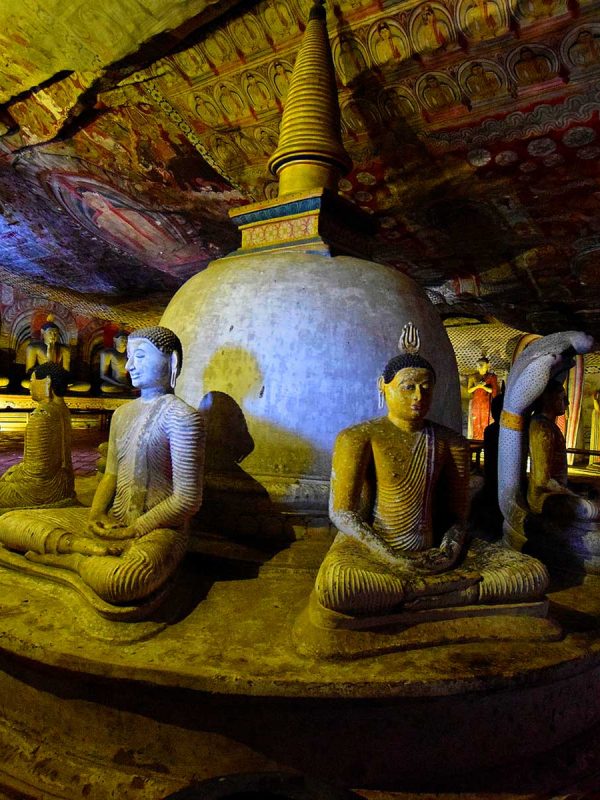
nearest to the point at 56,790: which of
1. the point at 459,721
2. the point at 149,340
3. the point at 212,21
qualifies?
the point at 459,721

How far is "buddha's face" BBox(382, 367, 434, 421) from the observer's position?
2105mm

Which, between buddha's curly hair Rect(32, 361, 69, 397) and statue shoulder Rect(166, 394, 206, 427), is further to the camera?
buddha's curly hair Rect(32, 361, 69, 397)

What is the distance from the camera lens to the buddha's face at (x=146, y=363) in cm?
235

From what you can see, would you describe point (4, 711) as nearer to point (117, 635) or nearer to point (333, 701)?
point (117, 635)

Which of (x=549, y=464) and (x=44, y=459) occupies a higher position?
(x=549, y=464)

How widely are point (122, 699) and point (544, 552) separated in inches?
94.4

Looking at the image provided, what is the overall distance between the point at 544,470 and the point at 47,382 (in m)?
3.50

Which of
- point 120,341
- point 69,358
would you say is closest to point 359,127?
point 120,341

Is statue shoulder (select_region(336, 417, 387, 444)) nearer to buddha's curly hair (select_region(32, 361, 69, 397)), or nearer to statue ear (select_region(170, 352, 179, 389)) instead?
statue ear (select_region(170, 352, 179, 389))

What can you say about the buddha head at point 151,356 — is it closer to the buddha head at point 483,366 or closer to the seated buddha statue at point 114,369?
the buddha head at point 483,366

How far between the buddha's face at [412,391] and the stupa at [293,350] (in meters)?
0.75

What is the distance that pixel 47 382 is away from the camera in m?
3.46

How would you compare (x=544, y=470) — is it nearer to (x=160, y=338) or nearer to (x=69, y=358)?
(x=160, y=338)

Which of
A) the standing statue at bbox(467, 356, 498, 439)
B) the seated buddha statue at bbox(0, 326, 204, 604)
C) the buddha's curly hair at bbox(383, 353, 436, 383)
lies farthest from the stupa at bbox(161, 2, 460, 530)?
the standing statue at bbox(467, 356, 498, 439)
